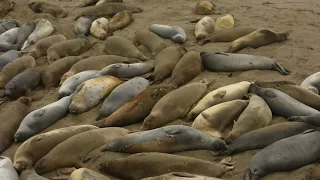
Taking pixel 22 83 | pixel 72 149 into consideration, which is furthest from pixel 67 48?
pixel 72 149

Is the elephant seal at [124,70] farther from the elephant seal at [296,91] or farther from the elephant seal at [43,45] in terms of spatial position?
the elephant seal at [43,45]

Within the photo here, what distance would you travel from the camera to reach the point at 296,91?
215 inches

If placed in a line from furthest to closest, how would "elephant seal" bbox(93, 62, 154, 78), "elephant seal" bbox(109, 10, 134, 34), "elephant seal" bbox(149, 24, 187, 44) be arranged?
1. "elephant seal" bbox(109, 10, 134, 34)
2. "elephant seal" bbox(149, 24, 187, 44)
3. "elephant seal" bbox(93, 62, 154, 78)

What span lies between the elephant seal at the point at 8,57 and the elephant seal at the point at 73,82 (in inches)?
61.2

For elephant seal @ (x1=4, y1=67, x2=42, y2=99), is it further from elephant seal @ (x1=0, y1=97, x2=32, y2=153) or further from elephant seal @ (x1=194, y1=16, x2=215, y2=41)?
elephant seal @ (x1=194, y1=16, x2=215, y2=41)

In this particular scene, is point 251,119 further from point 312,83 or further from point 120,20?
point 120,20

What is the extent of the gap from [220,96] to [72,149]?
184cm

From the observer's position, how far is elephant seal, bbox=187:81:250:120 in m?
5.40

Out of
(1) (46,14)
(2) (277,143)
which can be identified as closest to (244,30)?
(2) (277,143)

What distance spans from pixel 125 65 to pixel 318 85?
263 cm

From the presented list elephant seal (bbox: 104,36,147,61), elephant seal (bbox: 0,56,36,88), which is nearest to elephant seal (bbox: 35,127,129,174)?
elephant seal (bbox: 104,36,147,61)

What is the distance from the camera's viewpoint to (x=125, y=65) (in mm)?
6730

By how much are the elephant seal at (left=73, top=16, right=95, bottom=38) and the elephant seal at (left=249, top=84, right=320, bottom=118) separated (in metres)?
4.12

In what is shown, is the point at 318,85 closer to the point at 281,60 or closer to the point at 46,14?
the point at 281,60
